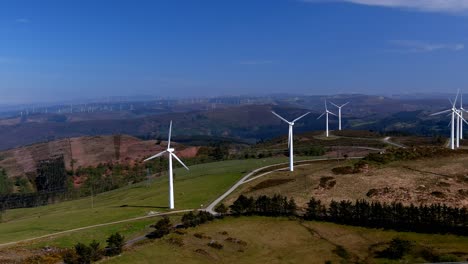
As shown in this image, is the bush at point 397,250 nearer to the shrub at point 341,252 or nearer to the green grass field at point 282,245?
the green grass field at point 282,245

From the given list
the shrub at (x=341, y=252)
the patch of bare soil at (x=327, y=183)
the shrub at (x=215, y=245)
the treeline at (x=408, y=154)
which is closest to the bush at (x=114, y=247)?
the shrub at (x=215, y=245)

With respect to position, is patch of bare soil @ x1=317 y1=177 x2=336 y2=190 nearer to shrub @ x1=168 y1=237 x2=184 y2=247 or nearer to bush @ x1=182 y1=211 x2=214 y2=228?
bush @ x1=182 y1=211 x2=214 y2=228

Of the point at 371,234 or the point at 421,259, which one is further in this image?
the point at 371,234

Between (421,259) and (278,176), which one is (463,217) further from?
(278,176)

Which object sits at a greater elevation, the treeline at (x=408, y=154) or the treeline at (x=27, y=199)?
the treeline at (x=408, y=154)

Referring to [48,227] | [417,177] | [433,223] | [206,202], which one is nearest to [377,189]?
[417,177]

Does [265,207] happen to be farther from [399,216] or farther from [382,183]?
[382,183]
